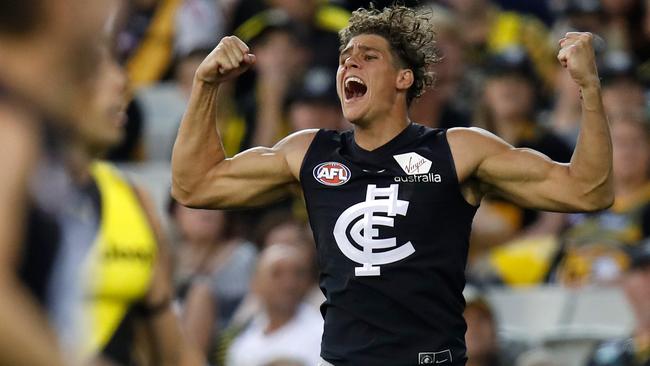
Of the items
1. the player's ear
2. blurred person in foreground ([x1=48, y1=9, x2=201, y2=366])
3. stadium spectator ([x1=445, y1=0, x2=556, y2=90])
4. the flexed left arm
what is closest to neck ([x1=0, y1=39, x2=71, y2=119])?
blurred person in foreground ([x1=48, y1=9, x2=201, y2=366])

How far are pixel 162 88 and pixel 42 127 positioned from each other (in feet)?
25.2

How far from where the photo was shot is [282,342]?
281 inches

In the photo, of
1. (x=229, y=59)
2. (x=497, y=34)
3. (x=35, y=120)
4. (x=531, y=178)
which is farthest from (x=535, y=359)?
(x=35, y=120)

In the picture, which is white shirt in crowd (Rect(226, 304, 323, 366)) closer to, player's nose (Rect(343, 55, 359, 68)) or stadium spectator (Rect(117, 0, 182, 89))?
player's nose (Rect(343, 55, 359, 68))

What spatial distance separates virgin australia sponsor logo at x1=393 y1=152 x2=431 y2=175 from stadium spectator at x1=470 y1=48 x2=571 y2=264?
305 cm

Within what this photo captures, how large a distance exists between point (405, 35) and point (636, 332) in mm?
2490

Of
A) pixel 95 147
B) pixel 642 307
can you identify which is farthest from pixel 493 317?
pixel 95 147

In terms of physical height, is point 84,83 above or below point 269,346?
above

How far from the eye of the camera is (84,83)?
2.17 m

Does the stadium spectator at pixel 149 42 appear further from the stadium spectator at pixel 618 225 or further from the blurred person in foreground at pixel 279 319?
the stadium spectator at pixel 618 225

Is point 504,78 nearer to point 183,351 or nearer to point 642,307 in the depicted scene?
point 642,307

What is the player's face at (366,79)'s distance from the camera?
482 centimetres

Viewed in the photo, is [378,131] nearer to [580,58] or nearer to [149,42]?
[580,58]

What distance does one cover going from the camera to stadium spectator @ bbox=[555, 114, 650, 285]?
757 centimetres
